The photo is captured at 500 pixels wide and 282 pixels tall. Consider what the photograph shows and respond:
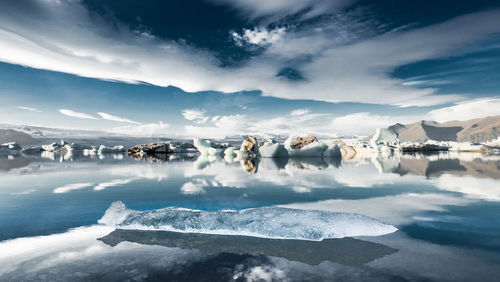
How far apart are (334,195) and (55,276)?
179 inches

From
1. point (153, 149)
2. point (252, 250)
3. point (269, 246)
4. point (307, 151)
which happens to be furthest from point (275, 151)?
point (153, 149)

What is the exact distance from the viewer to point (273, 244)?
2613 mm

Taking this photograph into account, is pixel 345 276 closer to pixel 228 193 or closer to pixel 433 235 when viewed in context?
pixel 433 235

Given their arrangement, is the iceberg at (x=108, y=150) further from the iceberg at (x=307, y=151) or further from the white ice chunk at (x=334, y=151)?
the white ice chunk at (x=334, y=151)

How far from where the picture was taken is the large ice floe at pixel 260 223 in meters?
2.83

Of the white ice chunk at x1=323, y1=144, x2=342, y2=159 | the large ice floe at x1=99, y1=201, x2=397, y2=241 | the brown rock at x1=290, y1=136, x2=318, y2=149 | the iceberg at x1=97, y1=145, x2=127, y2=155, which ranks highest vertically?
the brown rock at x1=290, y1=136, x2=318, y2=149

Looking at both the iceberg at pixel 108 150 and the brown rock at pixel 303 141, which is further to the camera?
the iceberg at pixel 108 150

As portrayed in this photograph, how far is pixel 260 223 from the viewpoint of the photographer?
3029 millimetres

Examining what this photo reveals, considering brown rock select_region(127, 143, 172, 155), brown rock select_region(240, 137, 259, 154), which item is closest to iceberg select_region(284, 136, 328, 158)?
brown rock select_region(240, 137, 259, 154)

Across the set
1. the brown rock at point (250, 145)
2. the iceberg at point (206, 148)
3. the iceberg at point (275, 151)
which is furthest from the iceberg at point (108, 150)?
the iceberg at point (275, 151)

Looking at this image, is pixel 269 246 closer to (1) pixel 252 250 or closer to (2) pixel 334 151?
(1) pixel 252 250

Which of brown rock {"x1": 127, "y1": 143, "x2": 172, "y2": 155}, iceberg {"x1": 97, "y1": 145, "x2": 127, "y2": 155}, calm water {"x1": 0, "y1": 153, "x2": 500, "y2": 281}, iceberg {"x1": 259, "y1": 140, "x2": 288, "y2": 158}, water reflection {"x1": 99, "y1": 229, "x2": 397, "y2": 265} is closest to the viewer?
calm water {"x1": 0, "y1": 153, "x2": 500, "y2": 281}

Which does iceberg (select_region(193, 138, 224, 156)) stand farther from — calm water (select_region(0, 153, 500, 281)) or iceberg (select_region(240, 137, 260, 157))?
calm water (select_region(0, 153, 500, 281))

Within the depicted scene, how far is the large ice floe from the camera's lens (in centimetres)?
283
